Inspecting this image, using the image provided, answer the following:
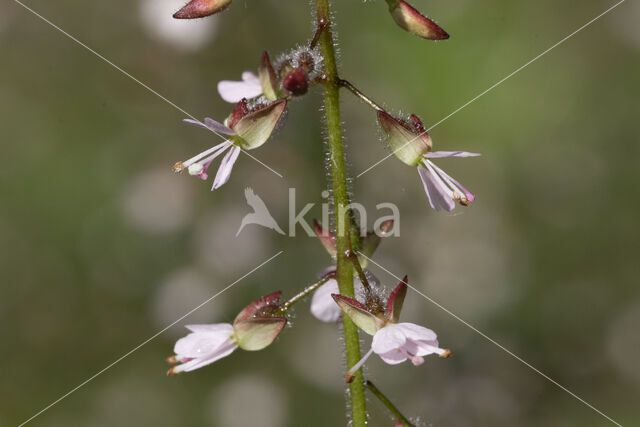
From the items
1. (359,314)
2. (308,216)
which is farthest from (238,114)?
(308,216)

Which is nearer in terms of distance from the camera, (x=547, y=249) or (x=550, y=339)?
(x=550, y=339)

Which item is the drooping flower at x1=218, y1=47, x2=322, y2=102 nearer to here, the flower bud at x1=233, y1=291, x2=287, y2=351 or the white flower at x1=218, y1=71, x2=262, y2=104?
the white flower at x1=218, y1=71, x2=262, y2=104

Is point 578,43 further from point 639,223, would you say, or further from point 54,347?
point 54,347

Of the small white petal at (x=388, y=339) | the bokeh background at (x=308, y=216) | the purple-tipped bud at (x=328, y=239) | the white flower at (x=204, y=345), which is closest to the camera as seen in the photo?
the small white petal at (x=388, y=339)

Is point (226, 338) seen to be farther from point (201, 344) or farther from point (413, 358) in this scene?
point (413, 358)

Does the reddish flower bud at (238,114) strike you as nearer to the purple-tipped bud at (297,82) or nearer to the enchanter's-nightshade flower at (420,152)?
the purple-tipped bud at (297,82)

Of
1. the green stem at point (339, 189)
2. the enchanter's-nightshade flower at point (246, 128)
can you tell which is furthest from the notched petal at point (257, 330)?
the enchanter's-nightshade flower at point (246, 128)

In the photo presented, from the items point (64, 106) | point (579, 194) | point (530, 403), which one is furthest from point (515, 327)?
point (64, 106)
